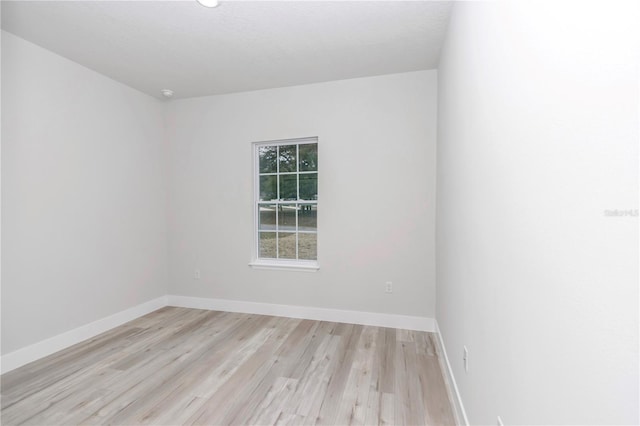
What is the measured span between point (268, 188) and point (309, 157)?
0.69 m

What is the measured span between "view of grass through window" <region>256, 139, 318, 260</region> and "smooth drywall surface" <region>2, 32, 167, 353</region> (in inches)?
58.6

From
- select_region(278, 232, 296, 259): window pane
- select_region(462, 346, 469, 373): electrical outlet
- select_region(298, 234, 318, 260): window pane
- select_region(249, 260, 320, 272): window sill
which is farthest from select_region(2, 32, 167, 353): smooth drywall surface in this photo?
select_region(462, 346, 469, 373): electrical outlet

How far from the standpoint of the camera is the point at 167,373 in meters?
2.32

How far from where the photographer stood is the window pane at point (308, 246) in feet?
11.7

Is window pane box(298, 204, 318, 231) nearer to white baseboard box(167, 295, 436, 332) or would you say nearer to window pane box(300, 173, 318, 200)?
window pane box(300, 173, 318, 200)

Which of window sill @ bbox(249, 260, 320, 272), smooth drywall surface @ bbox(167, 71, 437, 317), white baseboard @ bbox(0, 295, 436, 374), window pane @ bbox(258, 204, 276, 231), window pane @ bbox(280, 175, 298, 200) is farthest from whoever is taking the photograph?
window pane @ bbox(258, 204, 276, 231)

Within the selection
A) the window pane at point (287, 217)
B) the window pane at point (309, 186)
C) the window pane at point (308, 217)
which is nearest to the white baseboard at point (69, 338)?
the window pane at point (287, 217)

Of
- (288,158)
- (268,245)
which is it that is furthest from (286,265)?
(288,158)

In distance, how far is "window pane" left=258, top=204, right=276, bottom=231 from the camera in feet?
12.2

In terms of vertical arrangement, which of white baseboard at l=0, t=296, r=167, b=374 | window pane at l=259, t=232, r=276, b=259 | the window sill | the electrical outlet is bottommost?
white baseboard at l=0, t=296, r=167, b=374

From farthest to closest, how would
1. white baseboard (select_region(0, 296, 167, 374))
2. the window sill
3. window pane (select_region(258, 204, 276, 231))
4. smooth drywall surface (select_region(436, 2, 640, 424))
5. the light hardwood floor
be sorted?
window pane (select_region(258, 204, 276, 231)) → the window sill → white baseboard (select_region(0, 296, 167, 374)) → the light hardwood floor → smooth drywall surface (select_region(436, 2, 640, 424))

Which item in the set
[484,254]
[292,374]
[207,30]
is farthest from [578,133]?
[207,30]

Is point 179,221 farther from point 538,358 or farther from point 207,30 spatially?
point 538,358

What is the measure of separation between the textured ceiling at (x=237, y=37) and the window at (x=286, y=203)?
860mm
